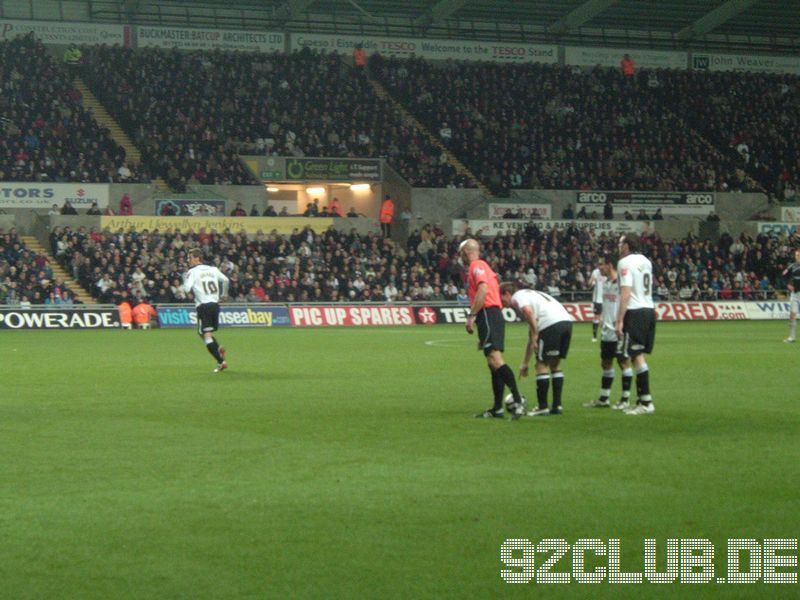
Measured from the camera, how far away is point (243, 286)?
43.8 m

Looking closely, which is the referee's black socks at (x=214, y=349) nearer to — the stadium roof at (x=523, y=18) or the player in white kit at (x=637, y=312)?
the player in white kit at (x=637, y=312)

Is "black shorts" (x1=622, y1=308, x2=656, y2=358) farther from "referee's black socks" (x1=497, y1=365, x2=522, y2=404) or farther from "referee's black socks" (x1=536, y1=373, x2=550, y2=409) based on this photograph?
"referee's black socks" (x1=497, y1=365, x2=522, y2=404)

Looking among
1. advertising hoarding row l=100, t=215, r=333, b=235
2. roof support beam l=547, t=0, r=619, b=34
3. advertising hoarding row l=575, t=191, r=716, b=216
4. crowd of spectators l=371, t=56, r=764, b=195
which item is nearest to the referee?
advertising hoarding row l=100, t=215, r=333, b=235

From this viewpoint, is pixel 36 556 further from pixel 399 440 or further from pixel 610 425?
pixel 610 425

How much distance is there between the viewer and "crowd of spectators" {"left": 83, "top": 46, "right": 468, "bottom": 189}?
51.1m

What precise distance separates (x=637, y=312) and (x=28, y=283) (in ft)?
98.4


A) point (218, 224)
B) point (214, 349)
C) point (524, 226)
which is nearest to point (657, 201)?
point (524, 226)

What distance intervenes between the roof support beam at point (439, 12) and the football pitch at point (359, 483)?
41767mm

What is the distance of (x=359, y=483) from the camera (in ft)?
31.7

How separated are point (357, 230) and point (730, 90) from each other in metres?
24.9

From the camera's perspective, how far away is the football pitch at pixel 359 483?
6.85m

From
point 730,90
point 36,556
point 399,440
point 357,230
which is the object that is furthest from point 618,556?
point 730,90

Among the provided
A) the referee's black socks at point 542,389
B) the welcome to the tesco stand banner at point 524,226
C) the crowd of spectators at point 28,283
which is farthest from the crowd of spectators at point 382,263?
the referee's black socks at point 542,389

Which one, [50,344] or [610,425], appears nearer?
[610,425]
